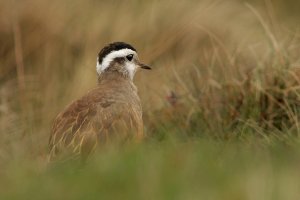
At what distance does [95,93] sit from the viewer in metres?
7.57

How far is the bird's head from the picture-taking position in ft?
27.1

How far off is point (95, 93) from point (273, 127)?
161 centimetres

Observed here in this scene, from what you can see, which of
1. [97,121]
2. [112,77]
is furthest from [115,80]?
[97,121]

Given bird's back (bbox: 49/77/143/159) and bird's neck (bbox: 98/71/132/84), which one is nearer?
bird's back (bbox: 49/77/143/159)

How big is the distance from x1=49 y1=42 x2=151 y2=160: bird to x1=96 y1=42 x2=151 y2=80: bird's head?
29 centimetres

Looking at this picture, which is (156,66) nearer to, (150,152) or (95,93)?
(95,93)

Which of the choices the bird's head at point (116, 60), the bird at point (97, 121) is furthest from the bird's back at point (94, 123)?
the bird's head at point (116, 60)

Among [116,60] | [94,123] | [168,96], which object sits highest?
[116,60]

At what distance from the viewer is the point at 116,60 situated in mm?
8352

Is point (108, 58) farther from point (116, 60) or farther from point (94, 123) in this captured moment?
point (94, 123)

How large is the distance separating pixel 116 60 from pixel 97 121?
1.35 meters

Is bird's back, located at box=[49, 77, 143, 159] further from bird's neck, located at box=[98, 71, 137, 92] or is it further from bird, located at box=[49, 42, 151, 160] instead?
bird's neck, located at box=[98, 71, 137, 92]

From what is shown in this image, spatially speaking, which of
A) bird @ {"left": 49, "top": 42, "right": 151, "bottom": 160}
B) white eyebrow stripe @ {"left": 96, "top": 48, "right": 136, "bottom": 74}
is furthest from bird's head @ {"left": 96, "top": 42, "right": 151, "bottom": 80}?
bird @ {"left": 49, "top": 42, "right": 151, "bottom": 160}

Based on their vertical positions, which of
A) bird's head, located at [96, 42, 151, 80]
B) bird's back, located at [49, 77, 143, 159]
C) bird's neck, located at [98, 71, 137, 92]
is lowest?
bird's back, located at [49, 77, 143, 159]
